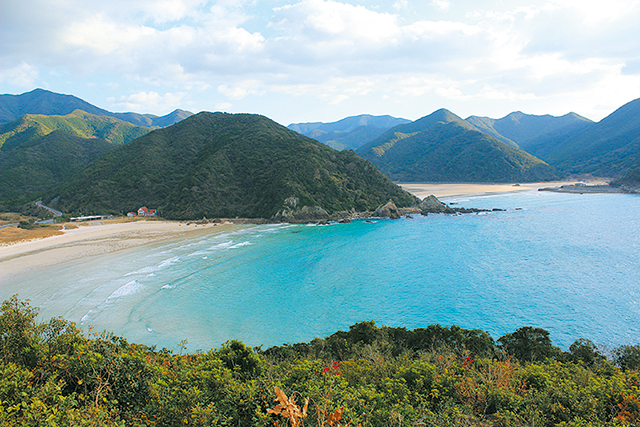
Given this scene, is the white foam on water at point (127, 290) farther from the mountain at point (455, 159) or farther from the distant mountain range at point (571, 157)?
the distant mountain range at point (571, 157)

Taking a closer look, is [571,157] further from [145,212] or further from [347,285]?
[145,212]

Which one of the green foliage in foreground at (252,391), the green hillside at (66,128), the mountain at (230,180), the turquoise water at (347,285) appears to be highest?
the green hillside at (66,128)

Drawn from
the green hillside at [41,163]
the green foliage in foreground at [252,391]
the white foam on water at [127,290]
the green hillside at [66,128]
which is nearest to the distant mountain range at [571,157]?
the green hillside at [66,128]

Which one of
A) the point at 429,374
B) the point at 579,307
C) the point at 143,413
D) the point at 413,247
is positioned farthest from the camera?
the point at 413,247

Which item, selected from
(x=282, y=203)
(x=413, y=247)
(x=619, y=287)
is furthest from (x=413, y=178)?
(x=619, y=287)

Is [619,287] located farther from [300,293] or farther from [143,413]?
[143,413]

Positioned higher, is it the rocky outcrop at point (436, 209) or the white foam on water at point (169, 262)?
the rocky outcrop at point (436, 209)
